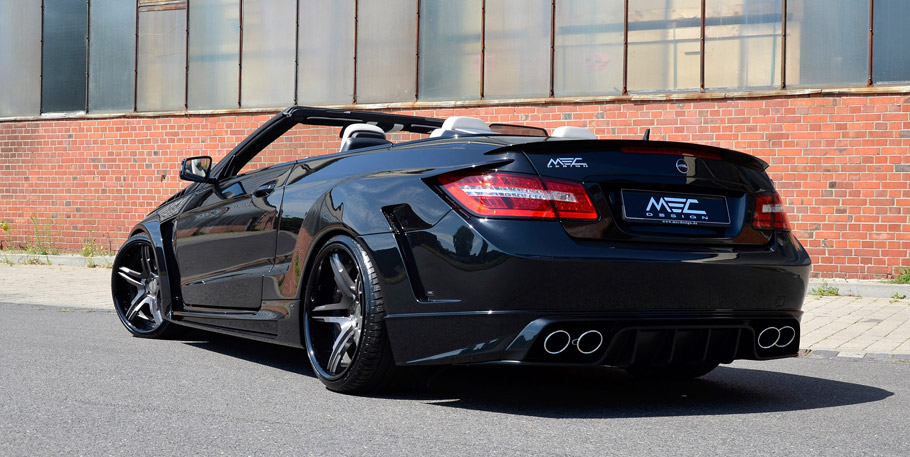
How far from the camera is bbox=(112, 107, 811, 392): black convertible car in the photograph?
4078 millimetres

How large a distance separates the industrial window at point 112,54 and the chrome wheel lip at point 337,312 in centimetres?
1354

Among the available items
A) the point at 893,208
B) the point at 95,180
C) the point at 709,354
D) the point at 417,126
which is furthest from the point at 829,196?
the point at 95,180

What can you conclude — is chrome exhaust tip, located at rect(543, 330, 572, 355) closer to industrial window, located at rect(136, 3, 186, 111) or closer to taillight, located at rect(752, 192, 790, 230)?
taillight, located at rect(752, 192, 790, 230)

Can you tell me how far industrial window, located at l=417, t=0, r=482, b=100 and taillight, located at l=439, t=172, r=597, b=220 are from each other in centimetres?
1084

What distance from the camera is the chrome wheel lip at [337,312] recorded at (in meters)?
4.64

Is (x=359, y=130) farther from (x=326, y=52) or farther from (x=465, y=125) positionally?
(x=326, y=52)

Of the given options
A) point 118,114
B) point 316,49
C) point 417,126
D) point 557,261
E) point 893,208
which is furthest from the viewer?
point 118,114

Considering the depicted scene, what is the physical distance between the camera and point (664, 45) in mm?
13672

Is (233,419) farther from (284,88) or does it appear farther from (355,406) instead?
(284,88)

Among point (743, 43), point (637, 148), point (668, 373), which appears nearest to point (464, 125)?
point (637, 148)

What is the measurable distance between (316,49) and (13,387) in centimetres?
1187

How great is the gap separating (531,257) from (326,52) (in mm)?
12554

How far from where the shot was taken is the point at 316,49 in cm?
1614

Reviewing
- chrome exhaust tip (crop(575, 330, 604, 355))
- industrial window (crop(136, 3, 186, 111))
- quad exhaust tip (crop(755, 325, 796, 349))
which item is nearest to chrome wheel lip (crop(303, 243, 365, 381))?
chrome exhaust tip (crop(575, 330, 604, 355))
